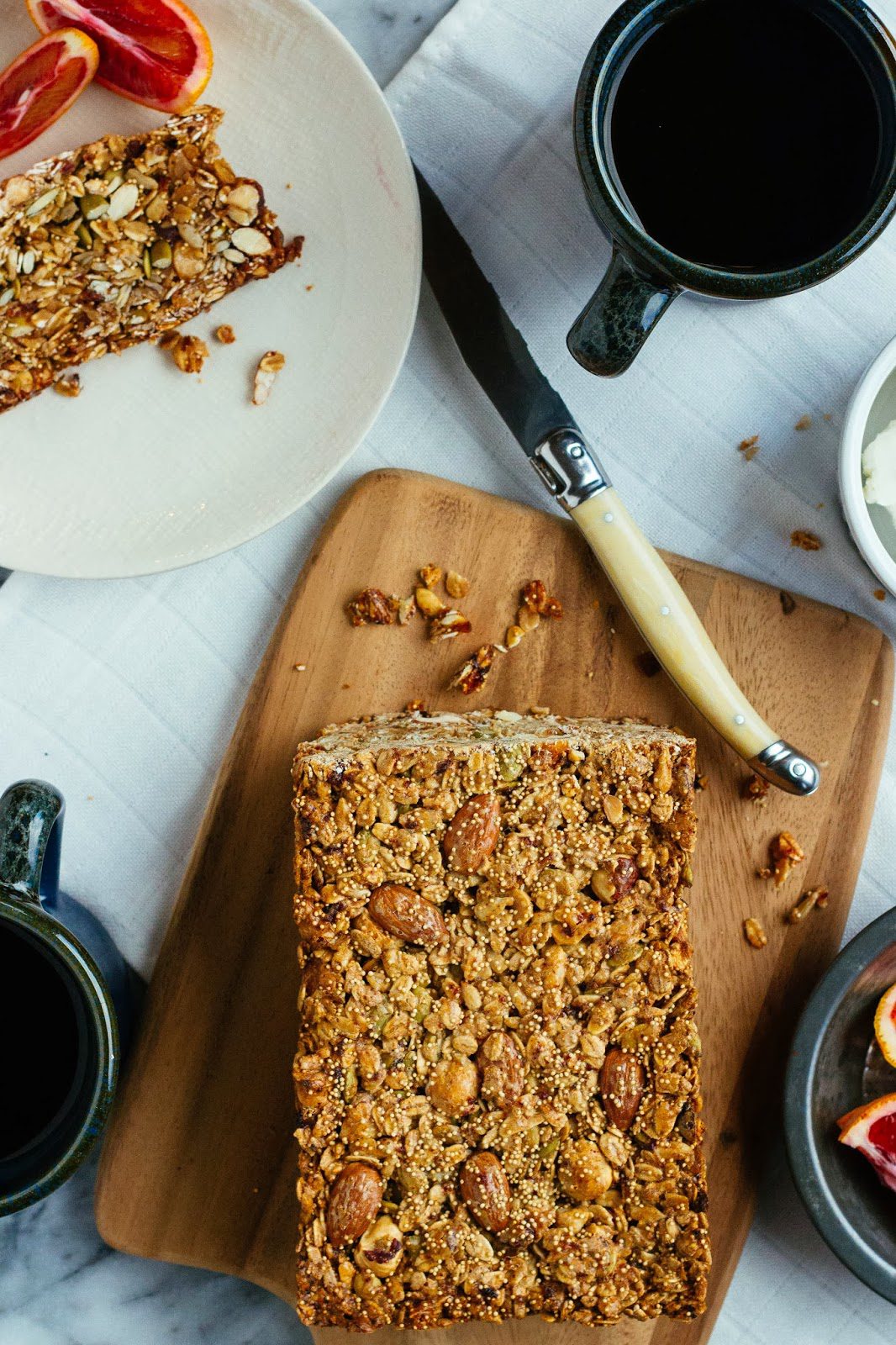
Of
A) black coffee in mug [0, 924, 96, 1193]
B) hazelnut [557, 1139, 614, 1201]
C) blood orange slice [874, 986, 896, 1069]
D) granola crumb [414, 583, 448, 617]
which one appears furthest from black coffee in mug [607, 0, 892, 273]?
black coffee in mug [0, 924, 96, 1193]

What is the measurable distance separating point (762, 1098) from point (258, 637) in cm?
95

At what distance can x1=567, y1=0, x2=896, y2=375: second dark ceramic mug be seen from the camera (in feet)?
4.23

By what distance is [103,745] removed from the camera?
1673 mm

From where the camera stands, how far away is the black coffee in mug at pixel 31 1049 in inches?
57.4

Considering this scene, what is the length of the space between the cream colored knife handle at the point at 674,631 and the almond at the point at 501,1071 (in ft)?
1.63

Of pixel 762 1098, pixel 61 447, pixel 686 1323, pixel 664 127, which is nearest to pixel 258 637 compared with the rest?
pixel 61 447

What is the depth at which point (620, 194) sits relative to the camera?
1347mm

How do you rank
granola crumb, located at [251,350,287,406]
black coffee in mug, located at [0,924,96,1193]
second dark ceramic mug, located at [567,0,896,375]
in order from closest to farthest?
1. second dark ceramic mug, located at [567,0,896,375]
2. black coffee in mug, located at [0,924,96,1193]
3. granola crumb, located at [251,350,287,406]

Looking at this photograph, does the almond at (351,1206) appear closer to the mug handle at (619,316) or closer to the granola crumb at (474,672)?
the granola crumb at (474,672)

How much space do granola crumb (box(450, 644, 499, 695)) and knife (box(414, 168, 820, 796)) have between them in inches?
7.9

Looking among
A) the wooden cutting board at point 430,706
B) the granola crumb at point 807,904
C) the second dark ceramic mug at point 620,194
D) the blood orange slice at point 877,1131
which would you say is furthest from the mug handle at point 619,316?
the blood orange slice at point 877,1131

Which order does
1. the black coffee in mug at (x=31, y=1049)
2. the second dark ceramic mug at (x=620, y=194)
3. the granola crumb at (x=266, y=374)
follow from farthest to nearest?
the granola crumb at (x=266, y=374) → the black coffee in mug at (x=31, y=1049) → the second dark ceramic mug at (x=620, y=194)

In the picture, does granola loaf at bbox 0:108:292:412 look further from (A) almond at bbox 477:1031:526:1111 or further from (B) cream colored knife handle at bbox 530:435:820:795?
(A) almond at bbox 477:1031:526:1111

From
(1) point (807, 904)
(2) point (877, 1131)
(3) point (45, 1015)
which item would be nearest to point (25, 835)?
(3) point (45, 1015)
